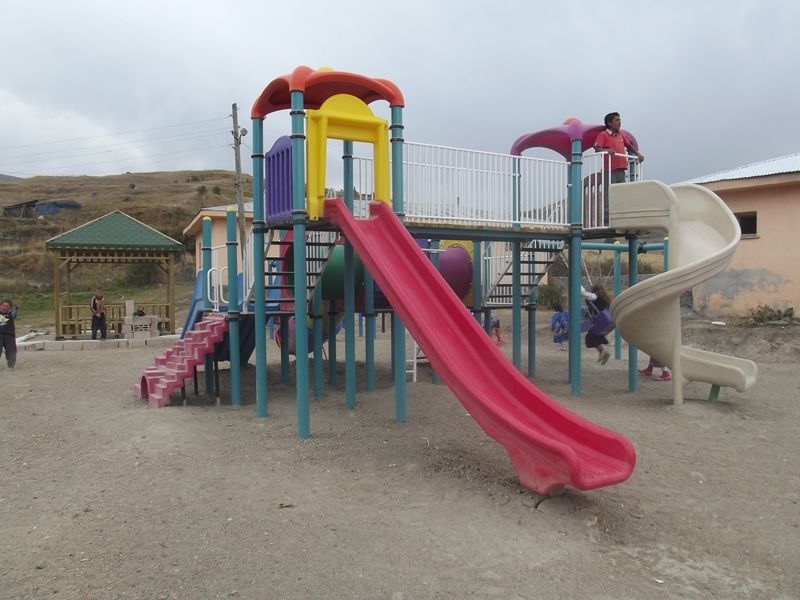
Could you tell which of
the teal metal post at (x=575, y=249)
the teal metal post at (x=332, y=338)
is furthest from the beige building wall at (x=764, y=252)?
the teal metal post at (x=332, y=338)

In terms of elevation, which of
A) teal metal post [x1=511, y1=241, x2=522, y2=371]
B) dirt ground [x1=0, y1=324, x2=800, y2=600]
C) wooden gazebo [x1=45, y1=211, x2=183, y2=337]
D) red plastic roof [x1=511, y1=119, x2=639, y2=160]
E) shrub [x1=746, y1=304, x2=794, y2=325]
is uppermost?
red plastic roof [x1=511, y1=119, x2=639, y2=160]

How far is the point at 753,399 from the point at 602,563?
22.2 ft

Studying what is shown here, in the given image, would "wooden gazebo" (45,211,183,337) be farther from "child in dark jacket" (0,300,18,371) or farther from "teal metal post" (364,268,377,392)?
"teal metal post" (364,268,377,392)

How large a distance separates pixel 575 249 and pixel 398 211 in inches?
129

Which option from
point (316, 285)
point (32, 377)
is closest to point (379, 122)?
point (316, 285)

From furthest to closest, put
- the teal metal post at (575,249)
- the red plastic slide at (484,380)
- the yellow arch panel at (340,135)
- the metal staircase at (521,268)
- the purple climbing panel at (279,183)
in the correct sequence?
the metal staircase at (521,268) < the teal metal post at (575,249) < the purple climbing panel at (279,183) < the yellow arch panel at (340,135) < the red plastic slide at (484,380)

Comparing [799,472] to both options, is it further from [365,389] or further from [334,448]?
[365,389]

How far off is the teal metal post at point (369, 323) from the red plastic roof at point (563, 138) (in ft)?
12.3

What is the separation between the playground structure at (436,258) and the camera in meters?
5.73

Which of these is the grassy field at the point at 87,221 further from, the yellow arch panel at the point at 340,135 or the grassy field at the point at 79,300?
the yellow arch panel at the point at 340,135

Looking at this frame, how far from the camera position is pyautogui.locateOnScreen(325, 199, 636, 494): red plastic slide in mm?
5152

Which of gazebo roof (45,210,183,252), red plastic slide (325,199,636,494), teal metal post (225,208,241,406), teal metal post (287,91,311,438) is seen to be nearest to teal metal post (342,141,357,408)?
red plastic slide (325,199,636,494)

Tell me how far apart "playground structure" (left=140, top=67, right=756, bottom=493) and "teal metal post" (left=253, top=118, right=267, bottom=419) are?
18 millimetres

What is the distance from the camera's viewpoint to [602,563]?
4305 millimetres
